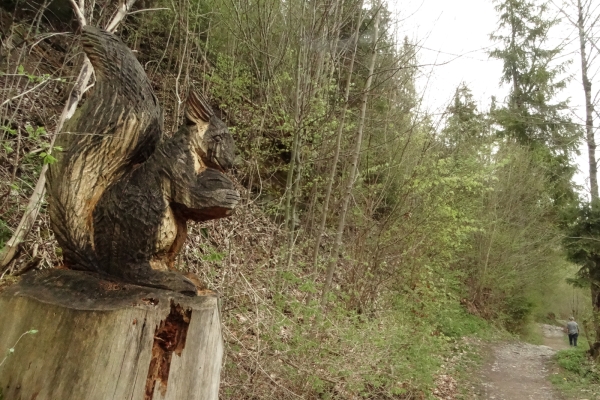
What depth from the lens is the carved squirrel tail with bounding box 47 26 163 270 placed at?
194 cm

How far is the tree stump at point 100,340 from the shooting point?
5.49ft

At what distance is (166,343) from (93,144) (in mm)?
900

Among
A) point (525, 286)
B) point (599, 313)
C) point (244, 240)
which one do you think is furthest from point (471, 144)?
point (244, 240)

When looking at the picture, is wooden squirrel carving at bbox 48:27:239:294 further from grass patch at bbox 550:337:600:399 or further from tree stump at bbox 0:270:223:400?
grass patch at bbox 550:337:600:399

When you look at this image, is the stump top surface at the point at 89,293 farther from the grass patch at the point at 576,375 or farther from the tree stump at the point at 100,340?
the grass patch at the point at 576,375

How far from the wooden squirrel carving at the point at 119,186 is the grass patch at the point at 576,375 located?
9.89m

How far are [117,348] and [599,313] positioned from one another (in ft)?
42.3

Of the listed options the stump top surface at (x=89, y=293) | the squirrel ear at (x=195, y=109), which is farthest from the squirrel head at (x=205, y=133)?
the stump top surface at (x=89, y=293)

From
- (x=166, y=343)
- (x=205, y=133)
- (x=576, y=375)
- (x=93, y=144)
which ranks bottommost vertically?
(x=576, y=375)

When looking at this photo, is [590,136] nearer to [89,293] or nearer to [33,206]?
[33,206]

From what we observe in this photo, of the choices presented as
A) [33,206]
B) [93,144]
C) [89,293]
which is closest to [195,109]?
[93,144]

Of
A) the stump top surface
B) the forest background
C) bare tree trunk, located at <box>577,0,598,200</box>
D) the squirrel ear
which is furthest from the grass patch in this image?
the squirrel ear

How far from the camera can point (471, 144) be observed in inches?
522

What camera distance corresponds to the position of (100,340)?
1690 millimetres
